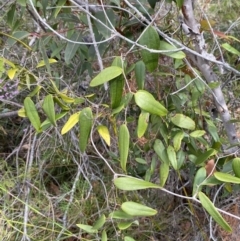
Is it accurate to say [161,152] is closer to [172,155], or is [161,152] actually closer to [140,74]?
[172,155]

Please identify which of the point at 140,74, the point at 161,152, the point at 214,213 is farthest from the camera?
the point at 161,152

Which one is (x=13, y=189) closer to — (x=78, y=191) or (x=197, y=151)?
(x=78, y=191)

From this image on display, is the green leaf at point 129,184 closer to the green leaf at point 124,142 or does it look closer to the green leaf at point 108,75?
the green leaf at point 124,142

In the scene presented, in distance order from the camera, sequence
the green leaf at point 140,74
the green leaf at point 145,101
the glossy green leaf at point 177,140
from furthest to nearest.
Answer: the glossy green leaf at point 177,140, the green leaf at point 140,74, the green leaf at point 145,101

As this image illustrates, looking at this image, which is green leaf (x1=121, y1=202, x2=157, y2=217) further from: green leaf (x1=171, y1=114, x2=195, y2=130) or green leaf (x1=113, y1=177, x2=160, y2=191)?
green leaf (x1=171, y1=114, x2=195, y2=130)

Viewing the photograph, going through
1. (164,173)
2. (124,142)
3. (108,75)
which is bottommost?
(164,173)

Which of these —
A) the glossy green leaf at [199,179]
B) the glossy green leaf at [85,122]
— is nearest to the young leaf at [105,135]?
the glossy green leaf at [85,122]

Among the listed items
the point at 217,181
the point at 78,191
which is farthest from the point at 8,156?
the point at 217,181

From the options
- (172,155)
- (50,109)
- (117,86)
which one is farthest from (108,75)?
(172,155)

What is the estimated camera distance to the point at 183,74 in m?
1.10

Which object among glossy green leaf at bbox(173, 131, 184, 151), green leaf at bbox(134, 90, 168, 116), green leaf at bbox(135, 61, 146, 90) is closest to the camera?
green leaf at bbox(134, 90, 168, 116)

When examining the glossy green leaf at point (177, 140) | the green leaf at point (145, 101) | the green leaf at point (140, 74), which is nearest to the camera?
the green leaf at point (145, 101)

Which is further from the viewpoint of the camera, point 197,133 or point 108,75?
point 197,133

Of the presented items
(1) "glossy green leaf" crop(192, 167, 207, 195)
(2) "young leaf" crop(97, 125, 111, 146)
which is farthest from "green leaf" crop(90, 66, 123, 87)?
(1) "glossy green leaf" crop(192, 167, 207, 195)
